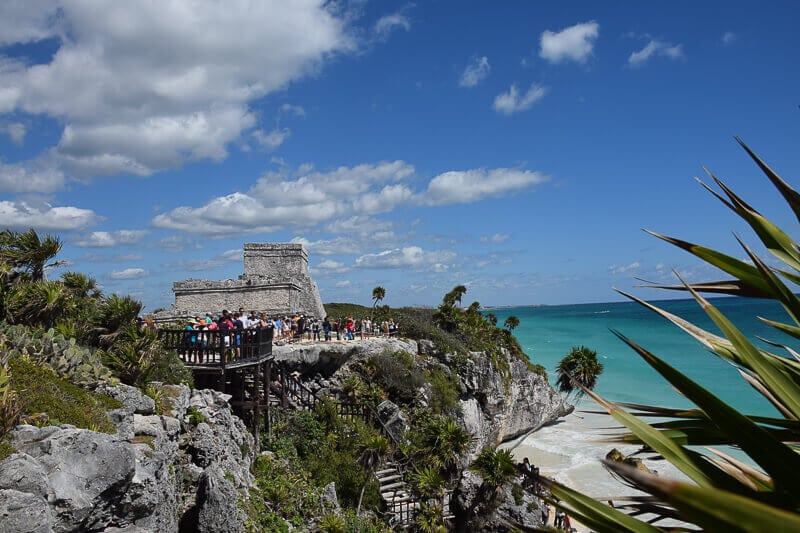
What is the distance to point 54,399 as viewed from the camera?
23.8 feet

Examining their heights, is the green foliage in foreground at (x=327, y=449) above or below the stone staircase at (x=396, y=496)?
above

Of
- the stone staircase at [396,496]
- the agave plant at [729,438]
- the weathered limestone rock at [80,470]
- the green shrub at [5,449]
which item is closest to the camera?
the agave plant at [729,438]

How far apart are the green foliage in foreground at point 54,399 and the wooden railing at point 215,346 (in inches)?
224

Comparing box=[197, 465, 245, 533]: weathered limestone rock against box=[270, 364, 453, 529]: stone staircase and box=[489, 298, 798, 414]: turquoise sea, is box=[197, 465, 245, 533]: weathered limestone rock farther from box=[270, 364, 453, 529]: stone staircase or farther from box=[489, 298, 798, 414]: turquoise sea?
box=[489, 298, 798, 414]: turquoise sea

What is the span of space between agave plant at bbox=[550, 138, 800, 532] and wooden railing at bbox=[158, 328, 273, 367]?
43.7 feet

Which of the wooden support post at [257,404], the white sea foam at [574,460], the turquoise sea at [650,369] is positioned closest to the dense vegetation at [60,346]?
the wooden support post at [257,404]

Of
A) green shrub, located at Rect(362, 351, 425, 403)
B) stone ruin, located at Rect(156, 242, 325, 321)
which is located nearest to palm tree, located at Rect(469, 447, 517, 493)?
green shrub, located at Rect(362, 351, 425, 403)

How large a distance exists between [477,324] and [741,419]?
34256mm

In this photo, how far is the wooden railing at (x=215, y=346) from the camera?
14.0 meters

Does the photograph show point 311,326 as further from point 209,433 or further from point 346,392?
point 209,433

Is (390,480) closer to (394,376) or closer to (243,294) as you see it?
(394,376)

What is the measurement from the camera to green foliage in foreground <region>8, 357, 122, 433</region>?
688cm

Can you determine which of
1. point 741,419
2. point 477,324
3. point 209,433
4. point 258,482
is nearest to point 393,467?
point 258,482

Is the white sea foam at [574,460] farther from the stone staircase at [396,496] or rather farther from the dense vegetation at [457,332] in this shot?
the stone staircase at [396,496]
